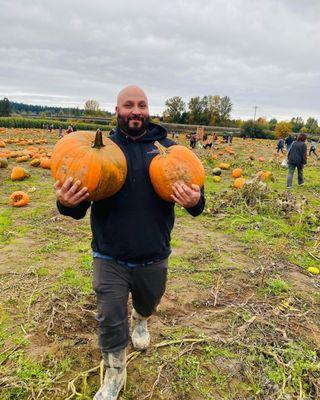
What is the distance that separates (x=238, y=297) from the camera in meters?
4.68

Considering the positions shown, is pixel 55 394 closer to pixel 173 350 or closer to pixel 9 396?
pixel 9 396

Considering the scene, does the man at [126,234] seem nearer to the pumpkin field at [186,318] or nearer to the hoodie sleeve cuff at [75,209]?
the hoodie sleeve cuff at [75,209]

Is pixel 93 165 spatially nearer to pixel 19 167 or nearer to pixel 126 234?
pixel 126 234

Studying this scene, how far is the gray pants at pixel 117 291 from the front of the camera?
274 cm

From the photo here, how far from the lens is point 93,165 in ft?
8.57

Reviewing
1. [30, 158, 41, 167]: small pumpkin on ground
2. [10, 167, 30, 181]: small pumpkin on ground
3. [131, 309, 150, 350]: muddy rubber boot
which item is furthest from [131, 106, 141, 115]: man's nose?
[30, 158, 41, 167]: small pumpkin on ground

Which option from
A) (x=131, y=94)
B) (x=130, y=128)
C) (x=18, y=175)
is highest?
(x=131, y=94)

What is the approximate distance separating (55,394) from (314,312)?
10.1 feet

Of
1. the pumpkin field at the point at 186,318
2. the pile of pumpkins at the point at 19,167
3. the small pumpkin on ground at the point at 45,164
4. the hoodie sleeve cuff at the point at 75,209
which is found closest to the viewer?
the hoodie sleeve cuff at the point at 75,209

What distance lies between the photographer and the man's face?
9.32 ft

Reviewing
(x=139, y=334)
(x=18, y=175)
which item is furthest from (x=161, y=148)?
(x=18, y=175)

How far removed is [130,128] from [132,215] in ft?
2.27

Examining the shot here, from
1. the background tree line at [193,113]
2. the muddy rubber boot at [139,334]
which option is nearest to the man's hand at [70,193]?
the muddy rubber boot at [139,334]

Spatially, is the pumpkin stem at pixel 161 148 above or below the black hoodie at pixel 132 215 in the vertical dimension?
above
